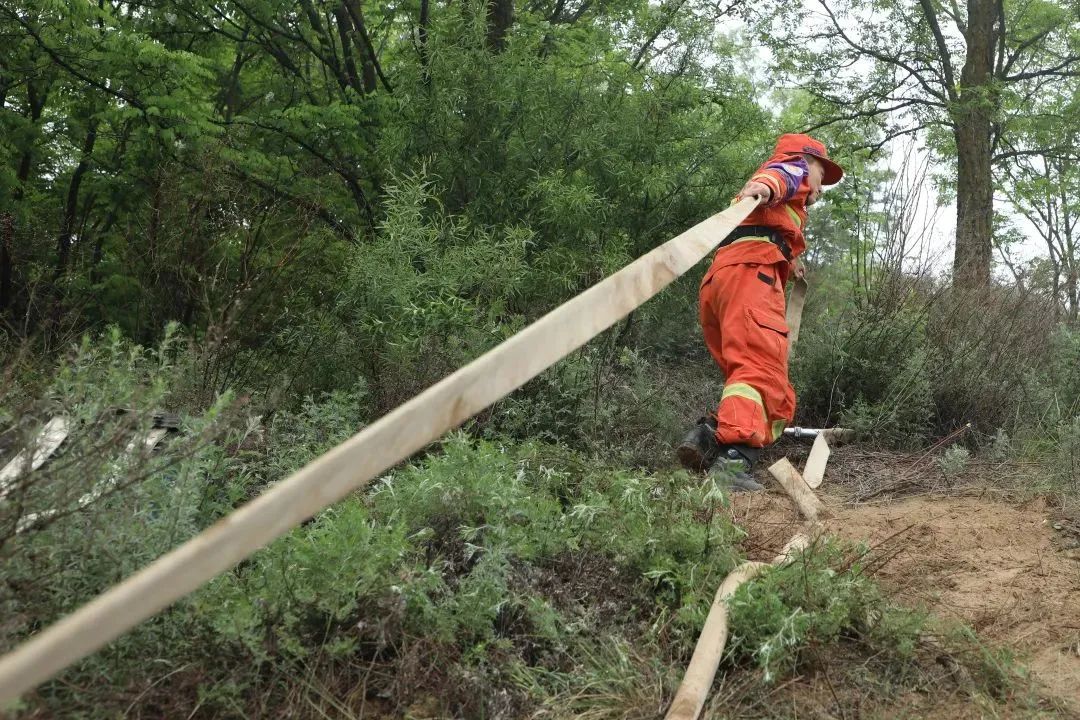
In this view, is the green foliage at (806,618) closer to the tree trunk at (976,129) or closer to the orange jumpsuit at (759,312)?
the orange jumpsuit at (759,312)

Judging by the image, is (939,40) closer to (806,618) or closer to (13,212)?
(13,212)

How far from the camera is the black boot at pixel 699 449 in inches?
202

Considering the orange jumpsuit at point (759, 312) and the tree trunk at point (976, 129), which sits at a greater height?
the tree trunk at point (976, 129)

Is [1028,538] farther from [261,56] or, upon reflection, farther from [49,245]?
[261,56]

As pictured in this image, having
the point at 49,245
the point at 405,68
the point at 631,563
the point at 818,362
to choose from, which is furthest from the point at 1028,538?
the point at 49,245

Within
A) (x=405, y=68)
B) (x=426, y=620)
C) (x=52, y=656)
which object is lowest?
(x=426, y=620)

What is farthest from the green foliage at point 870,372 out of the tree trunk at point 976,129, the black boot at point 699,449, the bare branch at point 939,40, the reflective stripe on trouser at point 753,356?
the bare branch at point 939,40

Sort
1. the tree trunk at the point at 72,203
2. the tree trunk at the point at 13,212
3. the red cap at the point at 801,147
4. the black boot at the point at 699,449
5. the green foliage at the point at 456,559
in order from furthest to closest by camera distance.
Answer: the tree trunk at the point at 72,203
the tree trunk at the point at 13,212
the red cap at the point at 801,147
the black boot at the point at 699,449
the green foliage at the point at 456,559

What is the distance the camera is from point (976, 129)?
37.3ft

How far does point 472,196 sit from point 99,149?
3.29 meters

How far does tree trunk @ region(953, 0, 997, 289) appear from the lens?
10.6m

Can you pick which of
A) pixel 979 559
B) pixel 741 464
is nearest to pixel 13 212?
pixel 741 464

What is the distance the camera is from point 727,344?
5.39 meters

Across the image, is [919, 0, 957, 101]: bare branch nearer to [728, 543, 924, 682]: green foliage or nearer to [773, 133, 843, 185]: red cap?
[773, 133, 843, 185]: red cap
